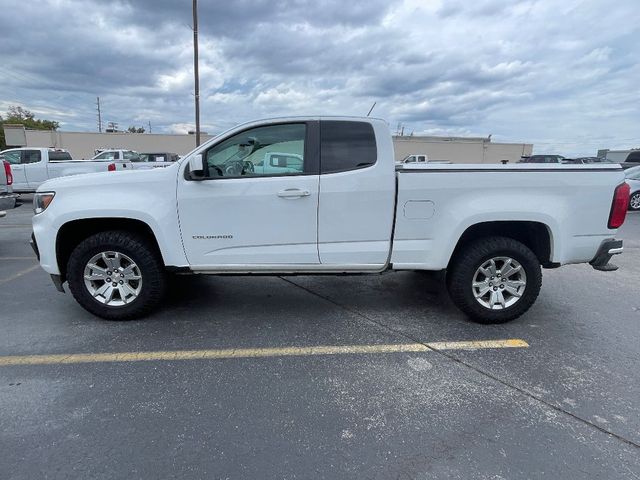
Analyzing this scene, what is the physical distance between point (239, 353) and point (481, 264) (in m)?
2.38

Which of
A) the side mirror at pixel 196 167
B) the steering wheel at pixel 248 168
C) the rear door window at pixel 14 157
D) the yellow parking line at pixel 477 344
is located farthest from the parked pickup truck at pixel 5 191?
the rear door window at pixel 14 157

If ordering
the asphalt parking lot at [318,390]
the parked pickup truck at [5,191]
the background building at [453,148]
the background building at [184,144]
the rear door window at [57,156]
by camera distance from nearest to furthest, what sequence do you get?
the asphalt parking lot at [318,390] → the parked pickup truck at [5,191] → the rear door window at [57,156] → the background building at [184,144] → the background building at [453,148]

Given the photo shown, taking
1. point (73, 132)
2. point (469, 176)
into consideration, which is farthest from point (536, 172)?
point (73, 132)

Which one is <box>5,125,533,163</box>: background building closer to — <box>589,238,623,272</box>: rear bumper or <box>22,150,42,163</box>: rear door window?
<box>22,150,42,163</box>: rear door window

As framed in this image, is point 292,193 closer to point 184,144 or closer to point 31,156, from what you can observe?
point 31,156

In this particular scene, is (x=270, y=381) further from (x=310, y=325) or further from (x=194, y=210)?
(x=194, y=210)

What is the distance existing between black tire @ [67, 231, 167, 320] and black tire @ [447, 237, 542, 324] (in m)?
2.88

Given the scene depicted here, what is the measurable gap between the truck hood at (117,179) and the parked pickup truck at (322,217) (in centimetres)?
1

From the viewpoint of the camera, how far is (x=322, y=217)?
3766mm

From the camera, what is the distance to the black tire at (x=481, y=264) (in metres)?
3.81

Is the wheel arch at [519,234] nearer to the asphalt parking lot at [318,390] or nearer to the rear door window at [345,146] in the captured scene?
the asphalt parking lot at [318,390]

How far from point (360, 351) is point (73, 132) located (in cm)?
4538

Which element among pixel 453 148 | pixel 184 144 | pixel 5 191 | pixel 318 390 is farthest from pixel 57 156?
pixel 453 148

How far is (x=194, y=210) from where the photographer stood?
148 inches
